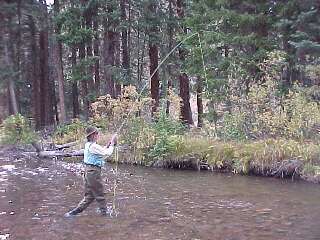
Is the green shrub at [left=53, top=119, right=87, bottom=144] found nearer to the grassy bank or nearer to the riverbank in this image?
the riverbank

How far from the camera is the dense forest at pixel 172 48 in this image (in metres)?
19.5

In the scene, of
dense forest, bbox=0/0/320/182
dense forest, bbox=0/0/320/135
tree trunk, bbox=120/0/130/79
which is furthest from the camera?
tree trunk, bbox=120/0/130/79

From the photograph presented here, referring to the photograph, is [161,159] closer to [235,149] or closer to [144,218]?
[235,149]

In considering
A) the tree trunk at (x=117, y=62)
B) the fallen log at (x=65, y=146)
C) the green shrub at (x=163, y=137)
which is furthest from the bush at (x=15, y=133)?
the tree trunk at (x=117, y=62)

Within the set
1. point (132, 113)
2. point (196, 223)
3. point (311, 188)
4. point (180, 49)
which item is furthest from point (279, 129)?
point (180, 49)

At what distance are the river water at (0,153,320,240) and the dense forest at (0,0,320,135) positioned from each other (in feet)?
10.7

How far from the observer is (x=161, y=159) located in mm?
18359

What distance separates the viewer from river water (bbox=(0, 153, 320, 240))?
366 inches

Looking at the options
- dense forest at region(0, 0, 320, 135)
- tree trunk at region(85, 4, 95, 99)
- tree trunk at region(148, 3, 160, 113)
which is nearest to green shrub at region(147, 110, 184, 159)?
dense forest at region(0, 0, 320, 135)

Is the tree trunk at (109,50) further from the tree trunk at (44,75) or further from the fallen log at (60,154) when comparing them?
the fallen log at (60,154)

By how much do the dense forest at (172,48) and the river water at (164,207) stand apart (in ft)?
10.7

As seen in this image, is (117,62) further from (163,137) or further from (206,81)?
(163,137)

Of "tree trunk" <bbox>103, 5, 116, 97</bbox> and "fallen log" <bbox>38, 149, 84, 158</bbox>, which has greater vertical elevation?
"tree trunk" <bbox>103, 5, 116, 97</bbox>

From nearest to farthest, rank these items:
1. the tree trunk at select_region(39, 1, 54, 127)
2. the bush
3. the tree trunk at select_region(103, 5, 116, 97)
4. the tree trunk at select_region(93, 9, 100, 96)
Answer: the bush → the tree trunk at select_region(103, 5, 116, 97) → the tree trunk at select_region(93, 9, 100, 96) → the tree trunk at select_region(39, 1, 54, 127)
